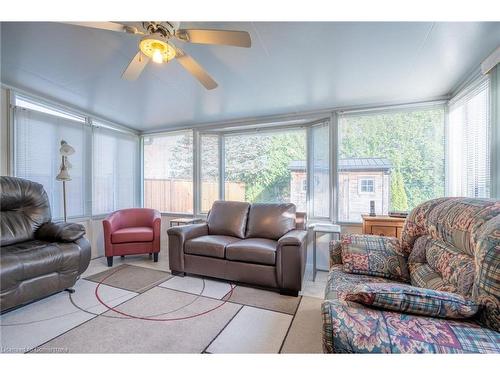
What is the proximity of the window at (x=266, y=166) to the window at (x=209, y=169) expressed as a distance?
0.19 meters

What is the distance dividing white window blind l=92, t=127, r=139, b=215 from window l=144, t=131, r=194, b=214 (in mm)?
256

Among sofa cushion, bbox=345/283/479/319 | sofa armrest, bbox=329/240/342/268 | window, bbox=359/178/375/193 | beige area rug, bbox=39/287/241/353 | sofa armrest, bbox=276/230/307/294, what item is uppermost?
window, bbox=359/178/375/193

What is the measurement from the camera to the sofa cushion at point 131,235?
9.87ft

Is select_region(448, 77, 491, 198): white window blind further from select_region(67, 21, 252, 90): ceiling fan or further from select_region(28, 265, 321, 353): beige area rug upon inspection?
select_region(67, 21, 252, 90): ceiling fan

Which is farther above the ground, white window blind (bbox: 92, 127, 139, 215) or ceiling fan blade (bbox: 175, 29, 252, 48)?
ceiling fan blade (bbox: 175, 29, 252, 48)

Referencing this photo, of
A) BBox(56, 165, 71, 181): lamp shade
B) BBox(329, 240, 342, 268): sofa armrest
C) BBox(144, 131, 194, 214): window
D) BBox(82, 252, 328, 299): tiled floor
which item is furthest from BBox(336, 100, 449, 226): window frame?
BBox(56, 165, 71, 181): lamp shade

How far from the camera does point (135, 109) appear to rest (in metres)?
3.24

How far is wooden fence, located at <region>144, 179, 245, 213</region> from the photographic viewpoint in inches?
151

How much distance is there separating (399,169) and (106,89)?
12.5 ft

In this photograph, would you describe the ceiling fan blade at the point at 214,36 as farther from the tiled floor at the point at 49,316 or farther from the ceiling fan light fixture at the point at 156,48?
the tiled floor at the point at 49,316

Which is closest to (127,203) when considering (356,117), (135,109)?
(135,109)

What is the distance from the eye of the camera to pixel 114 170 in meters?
3.85

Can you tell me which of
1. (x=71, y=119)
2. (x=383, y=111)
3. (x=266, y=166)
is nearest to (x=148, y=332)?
(x=266, y=166)
